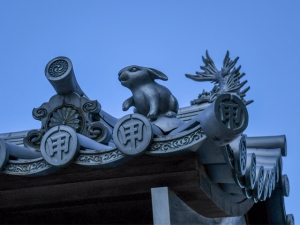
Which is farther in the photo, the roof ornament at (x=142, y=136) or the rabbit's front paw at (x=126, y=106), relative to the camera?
the rabbit's front paw at (x=126, y=106)

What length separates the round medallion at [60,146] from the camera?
18.1 ft

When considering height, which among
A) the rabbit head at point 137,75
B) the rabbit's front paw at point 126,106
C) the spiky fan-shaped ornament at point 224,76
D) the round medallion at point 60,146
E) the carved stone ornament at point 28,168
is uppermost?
the spiky fan-shaped ornament at point 224,76

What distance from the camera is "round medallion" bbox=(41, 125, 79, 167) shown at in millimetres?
5531

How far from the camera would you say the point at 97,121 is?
20.5 ft

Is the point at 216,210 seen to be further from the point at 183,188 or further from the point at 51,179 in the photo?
the point at 51,179

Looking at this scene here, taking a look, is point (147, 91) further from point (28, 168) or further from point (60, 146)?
point (28, 168)

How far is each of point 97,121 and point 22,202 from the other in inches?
46.4

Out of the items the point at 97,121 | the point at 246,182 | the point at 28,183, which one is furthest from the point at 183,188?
the point at 28,183

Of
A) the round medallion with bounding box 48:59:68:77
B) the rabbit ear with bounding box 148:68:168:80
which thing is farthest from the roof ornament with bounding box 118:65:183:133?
the round medallion with bounding box 48:59:68:77

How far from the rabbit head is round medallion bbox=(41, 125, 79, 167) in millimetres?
1180

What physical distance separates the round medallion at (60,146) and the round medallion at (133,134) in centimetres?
42

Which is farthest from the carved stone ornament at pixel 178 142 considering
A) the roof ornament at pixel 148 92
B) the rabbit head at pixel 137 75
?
the rabbit head at pixel 137 75

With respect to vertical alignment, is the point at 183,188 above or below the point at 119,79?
below

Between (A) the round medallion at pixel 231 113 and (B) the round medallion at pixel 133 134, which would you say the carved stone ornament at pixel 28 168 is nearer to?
(B) the round medallion at pixel 133 134
